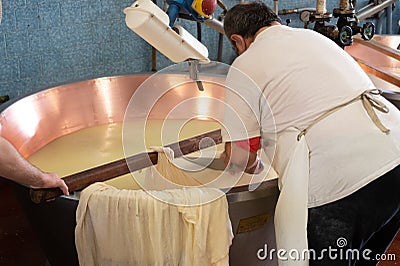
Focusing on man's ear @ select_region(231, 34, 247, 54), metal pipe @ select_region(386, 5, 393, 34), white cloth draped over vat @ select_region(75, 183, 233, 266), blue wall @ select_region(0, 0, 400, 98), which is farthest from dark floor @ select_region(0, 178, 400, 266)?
metal pipe @ select_region(386, 5, 393, 34)

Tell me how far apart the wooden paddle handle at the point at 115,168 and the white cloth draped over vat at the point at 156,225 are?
73mm

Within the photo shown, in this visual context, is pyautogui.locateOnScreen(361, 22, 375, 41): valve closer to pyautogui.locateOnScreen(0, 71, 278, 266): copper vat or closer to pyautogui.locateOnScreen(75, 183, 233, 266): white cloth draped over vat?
pyautogui.locateOnScreen(0, 71, 278, 266): copper vat

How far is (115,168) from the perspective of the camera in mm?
1800

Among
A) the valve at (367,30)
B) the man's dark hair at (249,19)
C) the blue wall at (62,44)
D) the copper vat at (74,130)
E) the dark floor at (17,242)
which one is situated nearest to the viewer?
the copper vat at (74,130)

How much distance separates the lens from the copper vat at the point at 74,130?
168cm

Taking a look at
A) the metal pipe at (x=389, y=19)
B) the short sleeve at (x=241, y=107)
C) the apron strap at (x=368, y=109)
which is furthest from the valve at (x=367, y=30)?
the metal pipe at (x=389, y=19)

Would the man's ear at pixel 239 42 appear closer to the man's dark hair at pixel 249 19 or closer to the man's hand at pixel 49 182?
the man's dark hair at pixel 249 19

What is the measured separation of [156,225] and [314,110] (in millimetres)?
645

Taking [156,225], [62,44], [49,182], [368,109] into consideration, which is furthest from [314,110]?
[62,44]

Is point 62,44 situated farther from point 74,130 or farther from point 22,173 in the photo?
point 22,173

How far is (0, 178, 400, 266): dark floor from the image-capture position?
101 inches

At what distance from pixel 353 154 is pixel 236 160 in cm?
42

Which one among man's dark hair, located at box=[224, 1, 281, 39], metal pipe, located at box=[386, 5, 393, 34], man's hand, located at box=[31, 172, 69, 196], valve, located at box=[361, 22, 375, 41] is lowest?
metal pipe, located at box=[386, 5, 393, 34]

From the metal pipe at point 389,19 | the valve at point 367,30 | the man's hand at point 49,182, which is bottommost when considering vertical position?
the metal pipe at point 389,19
